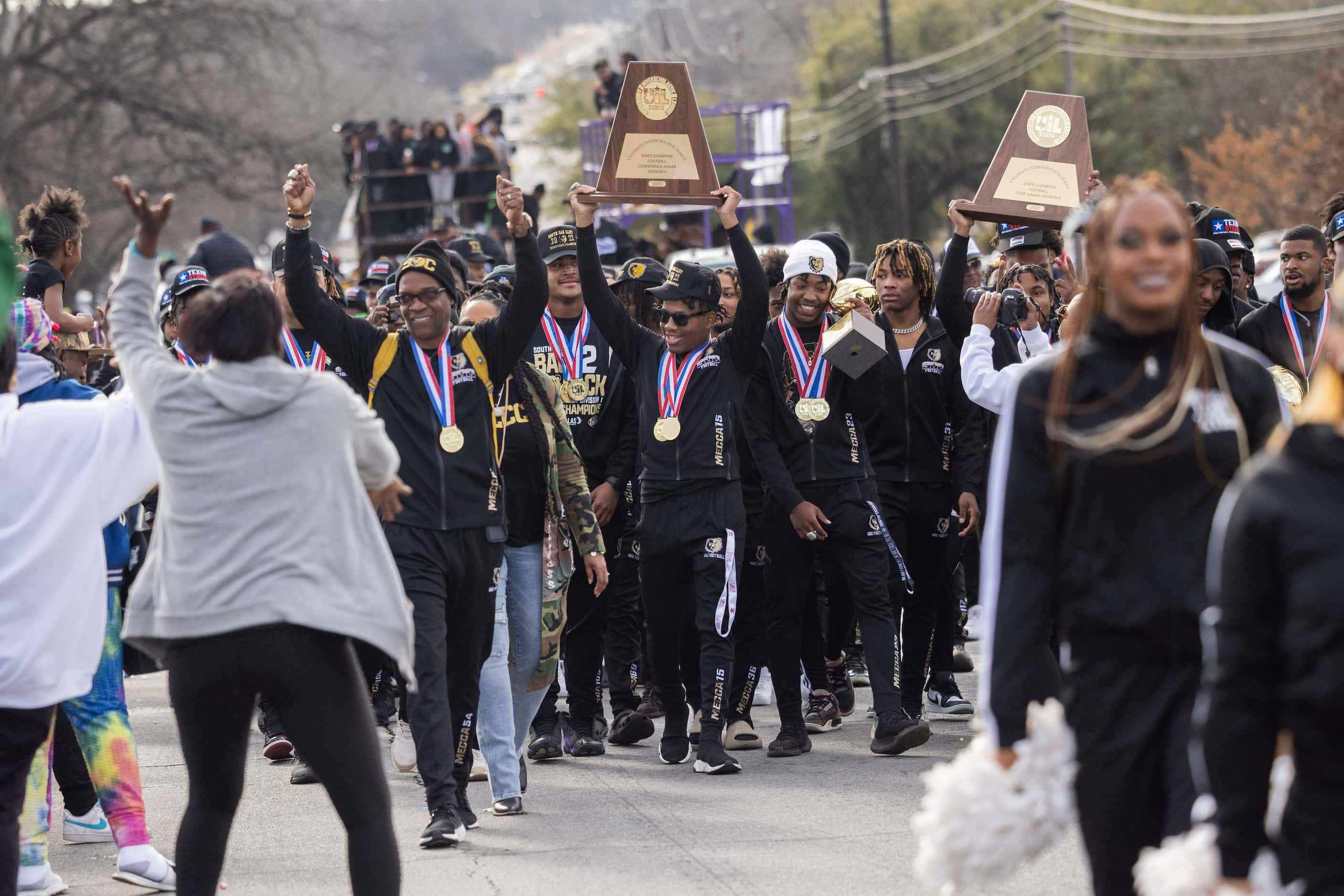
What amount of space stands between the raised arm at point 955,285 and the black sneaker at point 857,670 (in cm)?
283

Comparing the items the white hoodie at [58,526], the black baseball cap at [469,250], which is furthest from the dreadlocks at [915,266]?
the white hoodie at [58,526]

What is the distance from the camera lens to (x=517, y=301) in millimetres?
7000

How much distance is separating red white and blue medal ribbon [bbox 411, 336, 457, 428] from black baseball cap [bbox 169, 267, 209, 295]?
198 centimetres

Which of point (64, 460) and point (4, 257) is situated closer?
point (4, 257)

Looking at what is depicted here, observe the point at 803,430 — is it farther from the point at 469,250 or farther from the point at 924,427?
the point at 469,250

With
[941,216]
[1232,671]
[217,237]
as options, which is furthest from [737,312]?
[941,216]

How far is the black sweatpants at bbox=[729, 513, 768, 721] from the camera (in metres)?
8.98

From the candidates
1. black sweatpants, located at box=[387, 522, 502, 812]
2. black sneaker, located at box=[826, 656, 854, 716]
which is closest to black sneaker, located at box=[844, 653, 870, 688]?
black sneaker, located at box=[826, 656, 854, 716]

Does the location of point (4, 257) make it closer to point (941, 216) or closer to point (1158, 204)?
point (1158, 204)

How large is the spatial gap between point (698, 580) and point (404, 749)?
5.24 feet

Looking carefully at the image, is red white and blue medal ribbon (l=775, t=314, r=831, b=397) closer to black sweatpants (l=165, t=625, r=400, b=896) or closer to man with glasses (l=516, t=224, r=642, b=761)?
man with glasses (l=516, t=224, r=642, b=761)

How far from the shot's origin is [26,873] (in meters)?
6.21

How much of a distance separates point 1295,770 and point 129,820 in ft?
15.0

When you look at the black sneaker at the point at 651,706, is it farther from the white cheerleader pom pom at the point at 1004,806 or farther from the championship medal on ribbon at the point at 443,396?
the white cheerleader pom pom at the point at 1004,806
